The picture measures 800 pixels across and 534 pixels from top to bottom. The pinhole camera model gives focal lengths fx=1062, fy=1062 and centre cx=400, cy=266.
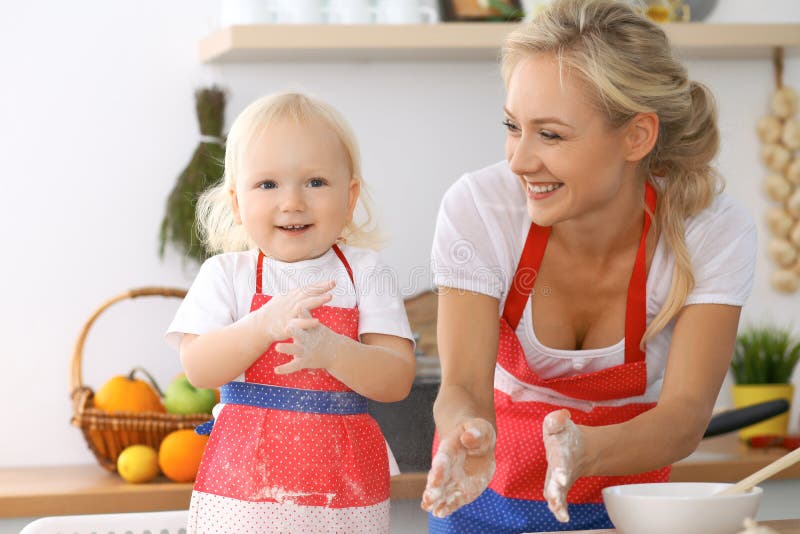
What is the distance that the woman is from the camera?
129 cm

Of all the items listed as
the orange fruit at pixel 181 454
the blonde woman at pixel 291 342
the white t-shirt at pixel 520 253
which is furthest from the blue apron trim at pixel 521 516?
the orange fruit at pixel 181 454

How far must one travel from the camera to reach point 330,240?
1268 mm

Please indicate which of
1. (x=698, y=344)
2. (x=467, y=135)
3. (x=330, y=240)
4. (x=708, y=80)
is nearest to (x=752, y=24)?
(x=708, y=80)

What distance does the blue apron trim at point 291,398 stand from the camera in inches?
48.6

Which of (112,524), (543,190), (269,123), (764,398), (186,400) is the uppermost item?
(269,123)

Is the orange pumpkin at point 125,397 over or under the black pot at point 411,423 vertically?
over

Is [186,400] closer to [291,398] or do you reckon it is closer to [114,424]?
[114,424]

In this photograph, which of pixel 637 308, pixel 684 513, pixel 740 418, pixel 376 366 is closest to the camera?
pixel 684 513

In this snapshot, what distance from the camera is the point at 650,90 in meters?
1.33

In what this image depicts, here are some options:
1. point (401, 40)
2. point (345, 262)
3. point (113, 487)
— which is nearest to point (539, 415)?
point (345, 262)

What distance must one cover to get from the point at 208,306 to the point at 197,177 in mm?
1109

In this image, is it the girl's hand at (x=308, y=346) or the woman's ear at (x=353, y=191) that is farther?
the woman's ear at (x=353, y=191)

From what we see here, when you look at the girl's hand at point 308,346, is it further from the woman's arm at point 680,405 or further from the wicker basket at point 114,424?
the wicker basket at point 114,424

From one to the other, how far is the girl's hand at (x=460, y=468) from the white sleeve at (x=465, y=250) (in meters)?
0.31
